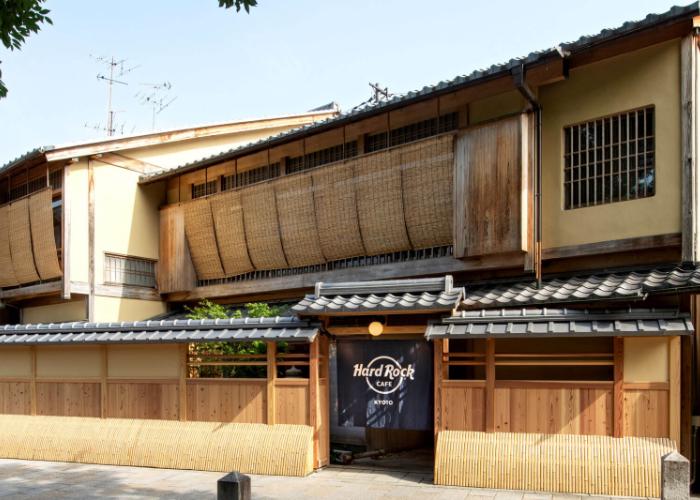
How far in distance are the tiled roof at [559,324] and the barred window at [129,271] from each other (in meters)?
11.0

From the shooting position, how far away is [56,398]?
1460 cm

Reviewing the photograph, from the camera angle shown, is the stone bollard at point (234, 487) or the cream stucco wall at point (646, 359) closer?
the stone bollard at point (234, 487)

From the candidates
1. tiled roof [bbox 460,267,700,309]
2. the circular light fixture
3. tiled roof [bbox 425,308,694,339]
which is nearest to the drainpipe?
tiled roof [bbox 460,267,700,309]

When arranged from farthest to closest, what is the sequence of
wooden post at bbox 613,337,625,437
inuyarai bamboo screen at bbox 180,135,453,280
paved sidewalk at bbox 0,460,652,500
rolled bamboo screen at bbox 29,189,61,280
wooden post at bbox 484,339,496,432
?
rolled bamboo screen at bbox 29,189,61,280 → inuyarai bamboo screen at bbox 180,135,453,280 → wooden post at bbox 484,339,496,432 → paved sidewalk at bbox 0,460,652,500 → wooden post at bbox 613,337,625,437

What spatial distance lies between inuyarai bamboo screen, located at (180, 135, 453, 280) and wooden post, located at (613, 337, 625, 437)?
4491 mm

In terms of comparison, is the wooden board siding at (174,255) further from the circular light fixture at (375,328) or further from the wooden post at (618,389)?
the wooden post at (618,389)

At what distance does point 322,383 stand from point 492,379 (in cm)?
319

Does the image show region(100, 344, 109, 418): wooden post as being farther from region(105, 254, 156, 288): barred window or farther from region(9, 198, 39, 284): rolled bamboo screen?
region(9, 198, 39, 284): rolled bamboo screen

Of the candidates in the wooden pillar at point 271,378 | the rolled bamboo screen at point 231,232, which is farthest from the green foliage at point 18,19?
the rolled bamboo screen at point 231,232

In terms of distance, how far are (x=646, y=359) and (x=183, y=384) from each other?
327 inches

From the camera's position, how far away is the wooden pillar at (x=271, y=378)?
40.3 feet

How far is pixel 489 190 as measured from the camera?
501 inches

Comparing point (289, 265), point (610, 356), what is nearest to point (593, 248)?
point (610, 356)

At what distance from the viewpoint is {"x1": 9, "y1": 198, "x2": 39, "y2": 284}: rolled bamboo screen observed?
758 inches
